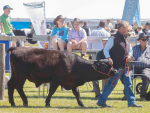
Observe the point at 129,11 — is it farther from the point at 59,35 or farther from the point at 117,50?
the point at 117,50

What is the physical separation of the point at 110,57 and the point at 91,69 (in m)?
0.53

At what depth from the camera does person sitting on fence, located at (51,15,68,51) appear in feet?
33.2

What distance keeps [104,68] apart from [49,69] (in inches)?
48.4

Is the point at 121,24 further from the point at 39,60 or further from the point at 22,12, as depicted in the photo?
the point at 22,12

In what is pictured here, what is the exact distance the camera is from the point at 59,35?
10.5m

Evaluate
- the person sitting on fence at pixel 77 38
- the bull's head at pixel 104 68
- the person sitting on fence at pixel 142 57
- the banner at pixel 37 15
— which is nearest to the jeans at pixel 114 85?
the bull's head at pixel 104 68

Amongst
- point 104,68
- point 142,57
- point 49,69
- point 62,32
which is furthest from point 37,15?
point 104,68

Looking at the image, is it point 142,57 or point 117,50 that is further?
point 142,57

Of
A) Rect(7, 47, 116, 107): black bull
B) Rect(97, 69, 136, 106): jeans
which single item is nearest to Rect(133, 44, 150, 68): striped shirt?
Rect(97, 69, 136, 106): jeans

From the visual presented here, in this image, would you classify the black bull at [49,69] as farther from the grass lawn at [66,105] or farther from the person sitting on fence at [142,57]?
the person sitting on fence at [142,57]

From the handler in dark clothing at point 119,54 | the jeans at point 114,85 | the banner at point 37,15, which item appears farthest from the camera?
the banner at point 37,15

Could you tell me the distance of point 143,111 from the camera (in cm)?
717

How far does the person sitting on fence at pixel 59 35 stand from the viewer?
10128 mm

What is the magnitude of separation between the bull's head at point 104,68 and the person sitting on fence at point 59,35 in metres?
2.37
